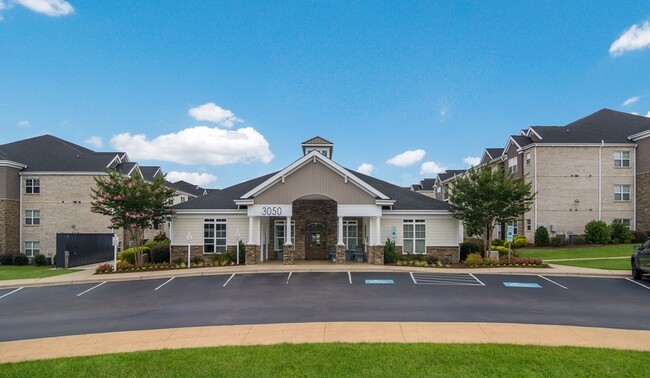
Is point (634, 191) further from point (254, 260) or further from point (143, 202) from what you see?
point (143, 202)

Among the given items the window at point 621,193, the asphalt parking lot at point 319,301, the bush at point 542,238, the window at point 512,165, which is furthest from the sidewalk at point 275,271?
the window at point 512,165

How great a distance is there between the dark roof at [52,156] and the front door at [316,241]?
60.9ft

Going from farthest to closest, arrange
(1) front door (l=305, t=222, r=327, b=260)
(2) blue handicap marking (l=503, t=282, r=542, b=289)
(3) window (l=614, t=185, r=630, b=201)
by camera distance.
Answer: (3) window (l=614, t=185, r=630, b=201)
(1) front door (l=305, t=222, r=327, b=260)
(2) blue handicap marking (l=503, t=282, r=542, b=289)

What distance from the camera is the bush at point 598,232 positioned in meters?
32.5

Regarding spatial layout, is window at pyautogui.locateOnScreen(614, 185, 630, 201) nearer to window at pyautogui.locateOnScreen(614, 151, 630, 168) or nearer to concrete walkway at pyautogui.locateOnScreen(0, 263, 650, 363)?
window at pyautogui.locateOnScreen(614, 151, 630, 168)

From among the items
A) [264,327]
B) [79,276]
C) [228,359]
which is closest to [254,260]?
[79,276]

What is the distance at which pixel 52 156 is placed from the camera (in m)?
36.8

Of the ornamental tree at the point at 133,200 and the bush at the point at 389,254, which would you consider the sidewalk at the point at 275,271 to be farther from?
the ornamental tree at the point at 133,200

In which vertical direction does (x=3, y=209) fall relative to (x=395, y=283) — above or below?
above

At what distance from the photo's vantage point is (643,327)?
34.6 ft

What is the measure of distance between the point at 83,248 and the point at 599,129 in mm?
43096

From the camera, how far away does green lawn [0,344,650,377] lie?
7070mm

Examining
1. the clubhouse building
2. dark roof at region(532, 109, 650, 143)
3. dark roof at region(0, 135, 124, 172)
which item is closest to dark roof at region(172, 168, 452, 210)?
the clubhouse building

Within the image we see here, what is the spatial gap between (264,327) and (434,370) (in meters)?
4.78
